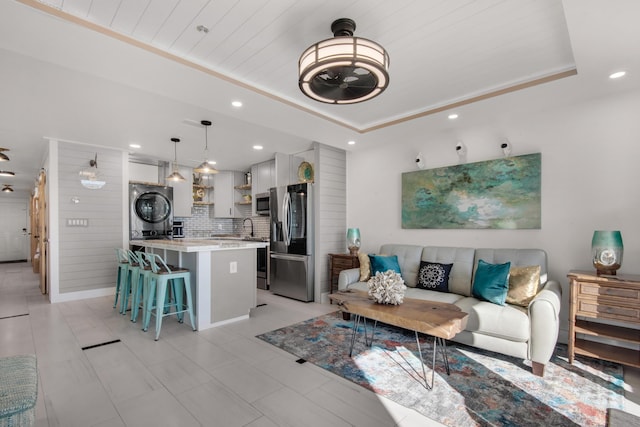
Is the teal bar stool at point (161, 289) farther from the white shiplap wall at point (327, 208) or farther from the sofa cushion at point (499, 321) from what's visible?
the sofa cushion at point (499, 321)

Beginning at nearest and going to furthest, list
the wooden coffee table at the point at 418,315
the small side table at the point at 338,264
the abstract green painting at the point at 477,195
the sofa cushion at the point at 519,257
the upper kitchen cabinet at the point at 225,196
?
the wooden coffee table at the point at 418,315 → the sofa cushion at the point at 519,257 → the abstract green painting at the point at 477,195 → the small side table at the point at 338,264 → the upper kitchen cabinet at the point at 225,196

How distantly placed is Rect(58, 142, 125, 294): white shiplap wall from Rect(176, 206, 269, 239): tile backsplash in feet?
5.39

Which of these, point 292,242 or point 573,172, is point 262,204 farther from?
point 573,172

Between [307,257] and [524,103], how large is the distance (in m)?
3.47

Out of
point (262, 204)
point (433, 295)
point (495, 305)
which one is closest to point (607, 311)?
point (495, 305)

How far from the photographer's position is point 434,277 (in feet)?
12.0

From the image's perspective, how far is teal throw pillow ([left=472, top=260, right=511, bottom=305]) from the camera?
2973 mm

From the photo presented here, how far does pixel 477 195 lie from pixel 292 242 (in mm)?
2854

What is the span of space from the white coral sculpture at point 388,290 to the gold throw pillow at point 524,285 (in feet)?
3.95

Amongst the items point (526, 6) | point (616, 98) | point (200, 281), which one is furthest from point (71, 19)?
point (616, 98)

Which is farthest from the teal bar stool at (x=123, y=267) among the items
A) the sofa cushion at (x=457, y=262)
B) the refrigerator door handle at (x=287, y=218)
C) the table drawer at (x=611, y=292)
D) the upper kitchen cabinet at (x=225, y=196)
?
the table drawer at (x=611, y=292)

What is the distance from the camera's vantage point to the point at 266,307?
452 centimetres

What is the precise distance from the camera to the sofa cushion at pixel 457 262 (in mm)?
3506

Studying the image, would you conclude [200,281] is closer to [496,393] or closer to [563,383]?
[496,393]
